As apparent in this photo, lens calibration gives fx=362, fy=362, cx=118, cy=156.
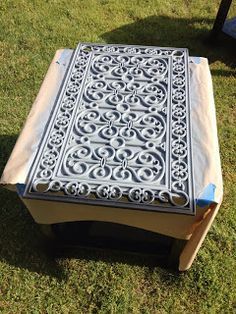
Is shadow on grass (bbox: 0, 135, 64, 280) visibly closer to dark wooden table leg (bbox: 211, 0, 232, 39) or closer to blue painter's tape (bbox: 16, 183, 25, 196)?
blue painter's tape (bbox: 16, 183, 25, 196)

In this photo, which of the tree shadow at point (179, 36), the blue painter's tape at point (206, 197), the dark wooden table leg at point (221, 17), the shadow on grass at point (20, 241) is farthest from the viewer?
the tree shadow at point (179, 36)

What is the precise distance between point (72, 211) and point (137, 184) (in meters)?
0.36

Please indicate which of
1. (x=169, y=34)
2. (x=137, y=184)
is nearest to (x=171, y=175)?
(x=137, y=184)

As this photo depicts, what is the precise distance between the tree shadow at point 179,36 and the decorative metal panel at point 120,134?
1.69 metres

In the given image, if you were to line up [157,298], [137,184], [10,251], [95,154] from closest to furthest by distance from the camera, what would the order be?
[137,184], [95,154], [157,298], [10,251]

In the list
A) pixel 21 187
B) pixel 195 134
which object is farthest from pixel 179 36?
pixel 21 187

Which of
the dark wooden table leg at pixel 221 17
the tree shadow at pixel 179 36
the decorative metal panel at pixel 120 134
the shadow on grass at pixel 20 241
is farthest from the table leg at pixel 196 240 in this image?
the dark wooden table leg at pixel 221 17

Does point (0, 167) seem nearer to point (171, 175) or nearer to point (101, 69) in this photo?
point (101, 69)

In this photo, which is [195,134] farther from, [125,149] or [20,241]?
[20,241]

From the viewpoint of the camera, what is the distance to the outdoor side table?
1618 mm

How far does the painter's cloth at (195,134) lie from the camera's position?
1666 millimetres

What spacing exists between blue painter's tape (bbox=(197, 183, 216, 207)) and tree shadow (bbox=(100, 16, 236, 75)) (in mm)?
2440

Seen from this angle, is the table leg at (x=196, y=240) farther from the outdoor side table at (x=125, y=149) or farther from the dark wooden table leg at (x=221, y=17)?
the dark wooden table leg at (x=221, y=17)

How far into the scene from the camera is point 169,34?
4.06 m
